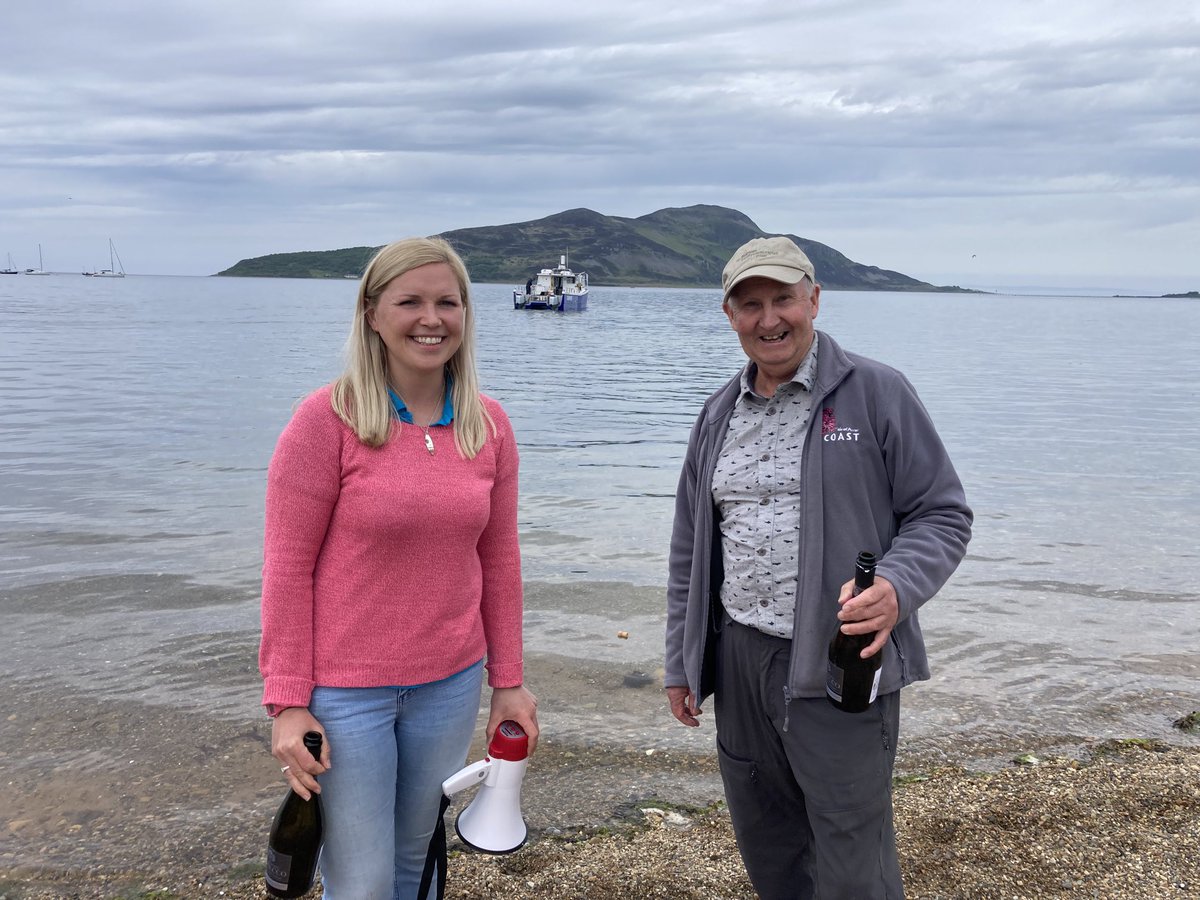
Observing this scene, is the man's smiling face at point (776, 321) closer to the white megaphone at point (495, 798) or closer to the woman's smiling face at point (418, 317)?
the woman's smiling face at point (418, 317)

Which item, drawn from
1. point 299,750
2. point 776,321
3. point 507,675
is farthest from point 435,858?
point 776,321

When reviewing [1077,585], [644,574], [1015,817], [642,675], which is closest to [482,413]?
[1015,817]

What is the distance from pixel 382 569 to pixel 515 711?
2.43 feet

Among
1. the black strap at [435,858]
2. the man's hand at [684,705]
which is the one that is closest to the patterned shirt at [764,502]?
the man's hand at [684,705]

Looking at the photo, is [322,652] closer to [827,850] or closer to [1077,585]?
[827,850]

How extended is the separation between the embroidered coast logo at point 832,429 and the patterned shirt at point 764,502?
64 mm

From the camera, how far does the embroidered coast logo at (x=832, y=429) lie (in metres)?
3.26

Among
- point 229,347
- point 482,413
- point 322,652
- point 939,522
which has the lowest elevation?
point 229,347

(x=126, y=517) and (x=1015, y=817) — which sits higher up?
(x=1015, y=817)

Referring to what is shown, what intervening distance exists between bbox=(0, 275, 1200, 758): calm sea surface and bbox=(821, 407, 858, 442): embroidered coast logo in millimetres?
4244

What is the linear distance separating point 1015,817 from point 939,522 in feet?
8.34

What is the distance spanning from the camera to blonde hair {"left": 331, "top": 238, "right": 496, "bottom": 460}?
2.97 metres

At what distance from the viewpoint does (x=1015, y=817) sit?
194 inches

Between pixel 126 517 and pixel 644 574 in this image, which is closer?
pixel 644 574
